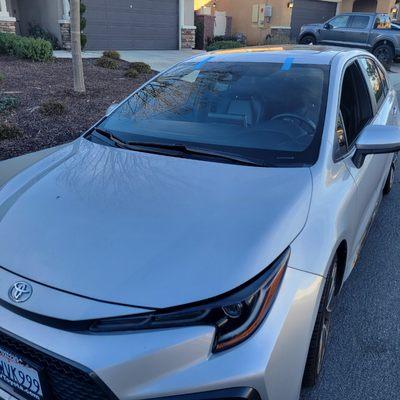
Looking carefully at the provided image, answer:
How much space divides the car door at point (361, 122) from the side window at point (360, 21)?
16650 mm

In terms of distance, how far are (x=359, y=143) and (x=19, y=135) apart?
4321 mm

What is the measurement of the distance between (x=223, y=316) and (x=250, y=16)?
26.0 metres

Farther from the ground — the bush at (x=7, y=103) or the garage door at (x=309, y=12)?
the garage door at (x=309, y=12)

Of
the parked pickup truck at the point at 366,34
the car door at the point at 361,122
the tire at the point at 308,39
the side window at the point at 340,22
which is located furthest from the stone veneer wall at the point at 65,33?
the car door at the point at 361,122

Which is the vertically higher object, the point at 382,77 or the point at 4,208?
the point at 382,77

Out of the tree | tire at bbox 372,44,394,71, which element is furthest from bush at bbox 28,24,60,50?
tire at bbox 372,44,394,71

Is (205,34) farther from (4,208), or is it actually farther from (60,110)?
(4,208)

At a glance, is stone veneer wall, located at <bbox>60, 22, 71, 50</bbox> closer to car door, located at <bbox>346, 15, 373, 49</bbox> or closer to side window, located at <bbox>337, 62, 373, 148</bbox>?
car door, located at <bbox>346, 15, 373, 49</bbox>

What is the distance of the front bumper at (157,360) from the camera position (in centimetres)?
150

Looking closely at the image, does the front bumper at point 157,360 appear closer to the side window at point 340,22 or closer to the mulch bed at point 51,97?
the mulch bed at point 51,97

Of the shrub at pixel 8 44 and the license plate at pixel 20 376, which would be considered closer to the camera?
the license plate at pixel 20 376

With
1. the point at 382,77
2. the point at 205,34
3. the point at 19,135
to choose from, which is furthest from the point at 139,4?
the point at 382,77

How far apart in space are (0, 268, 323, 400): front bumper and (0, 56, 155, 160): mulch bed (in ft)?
12.6

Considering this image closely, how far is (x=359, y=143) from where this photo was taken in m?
2.60
